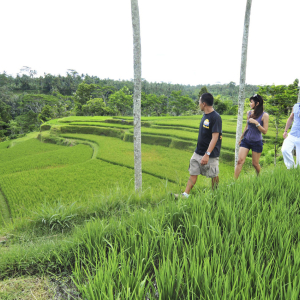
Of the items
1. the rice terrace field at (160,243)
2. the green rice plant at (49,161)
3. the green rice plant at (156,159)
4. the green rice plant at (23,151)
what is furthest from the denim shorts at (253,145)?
the green rice plant at (23,151)

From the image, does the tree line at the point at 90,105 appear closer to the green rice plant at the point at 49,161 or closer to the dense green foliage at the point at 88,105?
the dense green foliage at the point at 88,105

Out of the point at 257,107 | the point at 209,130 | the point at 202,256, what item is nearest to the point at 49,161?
the point at 209,130

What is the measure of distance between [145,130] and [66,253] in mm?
15708

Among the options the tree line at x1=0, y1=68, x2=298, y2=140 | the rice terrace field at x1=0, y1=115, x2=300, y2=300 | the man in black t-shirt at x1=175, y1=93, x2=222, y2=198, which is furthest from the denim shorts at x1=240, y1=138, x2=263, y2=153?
the tree line at x1=0, y1=68, x2=298, y2=140

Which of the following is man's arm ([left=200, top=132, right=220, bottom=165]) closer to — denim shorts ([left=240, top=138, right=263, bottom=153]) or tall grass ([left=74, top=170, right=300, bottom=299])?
tall grass ([left=74, top=170, right=300, bottom=299])

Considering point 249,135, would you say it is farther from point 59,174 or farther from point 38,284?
point 59,174

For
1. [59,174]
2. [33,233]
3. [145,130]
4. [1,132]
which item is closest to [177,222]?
[33,233]

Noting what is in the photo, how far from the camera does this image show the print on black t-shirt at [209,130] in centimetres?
278

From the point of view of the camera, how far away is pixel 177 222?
73.2 inches

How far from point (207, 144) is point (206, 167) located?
0.34 m

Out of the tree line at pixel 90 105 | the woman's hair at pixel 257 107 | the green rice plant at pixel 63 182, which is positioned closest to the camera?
the woman's hair at pixel 257 107

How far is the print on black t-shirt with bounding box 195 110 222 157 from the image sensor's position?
278 centimetres

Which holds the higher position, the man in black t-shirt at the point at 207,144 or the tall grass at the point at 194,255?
the man in black t-shirt at the point at 207,144

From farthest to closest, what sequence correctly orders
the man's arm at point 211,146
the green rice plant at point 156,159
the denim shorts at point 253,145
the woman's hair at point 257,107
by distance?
the green rice plant at point 156,159 → the denim shorts at point 253,145 → the woman's hair at point 257,107 → the man's arm at point 211,146
